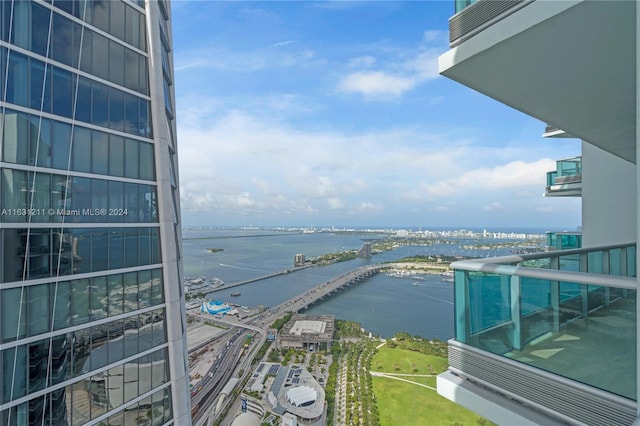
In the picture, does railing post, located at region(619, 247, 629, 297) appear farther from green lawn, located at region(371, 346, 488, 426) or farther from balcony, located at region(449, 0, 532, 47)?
green lawn, located at region(371, 346, 488, 426)

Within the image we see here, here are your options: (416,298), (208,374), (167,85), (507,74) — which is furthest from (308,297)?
(507,74)

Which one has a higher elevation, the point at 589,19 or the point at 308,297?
the point at 589,19

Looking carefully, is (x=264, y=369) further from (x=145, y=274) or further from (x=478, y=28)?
(x=478, y=28)

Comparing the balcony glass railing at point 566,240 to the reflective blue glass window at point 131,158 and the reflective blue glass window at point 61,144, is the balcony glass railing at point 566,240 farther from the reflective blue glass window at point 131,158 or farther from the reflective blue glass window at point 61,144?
the reflective blue glass window at point 61,144

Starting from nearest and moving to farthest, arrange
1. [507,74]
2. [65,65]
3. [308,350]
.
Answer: [507,74] < [65,65] < [308,350]

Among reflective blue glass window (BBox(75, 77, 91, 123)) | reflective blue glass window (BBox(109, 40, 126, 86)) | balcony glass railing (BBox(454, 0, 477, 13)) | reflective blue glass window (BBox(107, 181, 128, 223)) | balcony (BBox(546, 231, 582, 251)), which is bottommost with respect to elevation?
balcony (BBox(546, 231, 582, 251))

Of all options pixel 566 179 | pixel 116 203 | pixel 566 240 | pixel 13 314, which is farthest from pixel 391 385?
pixel 13 314

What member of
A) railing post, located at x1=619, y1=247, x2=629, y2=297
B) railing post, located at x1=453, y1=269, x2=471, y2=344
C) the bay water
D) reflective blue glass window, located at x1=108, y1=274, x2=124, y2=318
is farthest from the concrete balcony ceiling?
the bay water

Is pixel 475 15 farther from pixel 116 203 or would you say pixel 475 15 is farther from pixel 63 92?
pixel 116 203
